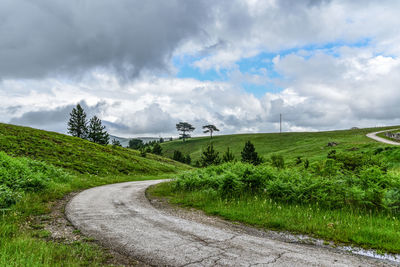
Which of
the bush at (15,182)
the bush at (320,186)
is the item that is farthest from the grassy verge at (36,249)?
the bush at (320,186)

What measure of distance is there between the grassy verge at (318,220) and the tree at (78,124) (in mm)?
94591

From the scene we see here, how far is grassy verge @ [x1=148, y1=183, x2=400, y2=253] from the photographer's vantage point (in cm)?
675

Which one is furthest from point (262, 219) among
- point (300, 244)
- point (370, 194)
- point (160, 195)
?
point (160, 195)

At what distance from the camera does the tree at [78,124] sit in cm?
9275

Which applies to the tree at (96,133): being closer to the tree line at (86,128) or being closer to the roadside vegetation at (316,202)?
the tree line at (86,128)

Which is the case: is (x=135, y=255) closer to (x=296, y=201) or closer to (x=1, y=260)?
(x=1, y=260)

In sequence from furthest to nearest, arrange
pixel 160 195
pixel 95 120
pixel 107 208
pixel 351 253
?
pixel 95 120 < pixel 160 195 < pixel 107 208 < pixel 351 253

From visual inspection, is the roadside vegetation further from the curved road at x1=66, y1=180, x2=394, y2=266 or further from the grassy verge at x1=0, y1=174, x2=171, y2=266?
the grassy verge at x1=0, y1=174, x2=171, y2=266

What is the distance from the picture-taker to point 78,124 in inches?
3693

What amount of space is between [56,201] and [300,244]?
475 inches

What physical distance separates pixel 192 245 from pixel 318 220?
15.6 feet

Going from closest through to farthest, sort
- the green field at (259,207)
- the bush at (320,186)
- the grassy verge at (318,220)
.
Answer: the green field at (259,207) < the grassy verge at (318,220) < the bush at (320,186)

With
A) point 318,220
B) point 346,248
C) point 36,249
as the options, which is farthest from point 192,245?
point 318,220

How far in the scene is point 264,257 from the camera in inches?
215
